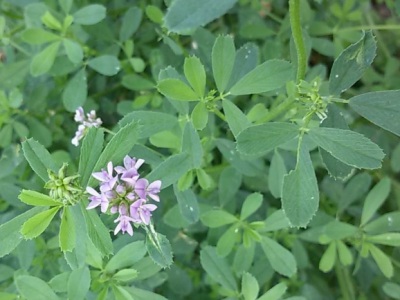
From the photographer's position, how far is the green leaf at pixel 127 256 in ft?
4.22

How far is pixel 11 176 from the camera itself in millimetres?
1666

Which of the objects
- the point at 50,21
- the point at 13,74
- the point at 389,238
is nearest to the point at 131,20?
the point at 50,21

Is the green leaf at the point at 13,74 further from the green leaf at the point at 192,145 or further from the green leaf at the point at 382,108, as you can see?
the green leaf at the point at 382,108

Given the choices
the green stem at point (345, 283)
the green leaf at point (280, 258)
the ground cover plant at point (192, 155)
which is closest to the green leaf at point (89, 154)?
the ground cover plant at point (192, 155)

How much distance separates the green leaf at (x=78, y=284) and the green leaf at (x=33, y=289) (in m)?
0.06

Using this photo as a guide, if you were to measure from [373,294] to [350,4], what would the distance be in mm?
900

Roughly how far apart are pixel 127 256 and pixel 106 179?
298mm

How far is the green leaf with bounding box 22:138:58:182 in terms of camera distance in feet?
3.78

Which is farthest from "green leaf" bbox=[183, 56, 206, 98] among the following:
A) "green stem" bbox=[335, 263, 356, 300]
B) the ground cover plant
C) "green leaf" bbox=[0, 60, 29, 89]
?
"green stem" bbox=[335, 263, 356, 300]

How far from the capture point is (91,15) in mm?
1646

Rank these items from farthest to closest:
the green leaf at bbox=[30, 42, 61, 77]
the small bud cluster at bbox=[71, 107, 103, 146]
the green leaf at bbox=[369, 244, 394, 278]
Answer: the green leaf at bbox=[30, 42, 61, 77] → the green leaf at bbox=[369, 244, 394, 278] → the small bud cluster at bbox=[71, 107, 103, 146]

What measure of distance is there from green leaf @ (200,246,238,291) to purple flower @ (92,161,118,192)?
0.51m

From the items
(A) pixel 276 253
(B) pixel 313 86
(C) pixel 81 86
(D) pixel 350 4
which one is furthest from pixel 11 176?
(D) pixel 350 4

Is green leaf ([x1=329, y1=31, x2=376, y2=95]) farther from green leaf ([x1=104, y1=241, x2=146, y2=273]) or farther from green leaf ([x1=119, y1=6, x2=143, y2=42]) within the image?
green leaf ([x1=119, y1=6, x2=143, y2=42])
